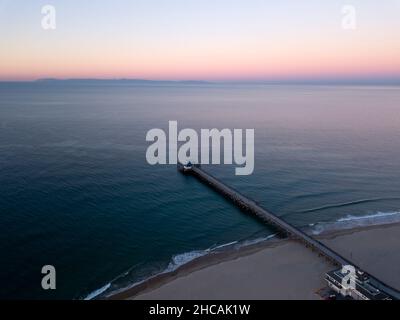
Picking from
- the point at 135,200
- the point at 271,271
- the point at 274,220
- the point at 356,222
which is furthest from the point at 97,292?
the point at 356,222

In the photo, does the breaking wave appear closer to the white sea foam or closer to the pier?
the pier

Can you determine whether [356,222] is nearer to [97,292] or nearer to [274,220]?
[274,220]

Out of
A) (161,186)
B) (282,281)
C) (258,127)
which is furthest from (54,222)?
(258,127)

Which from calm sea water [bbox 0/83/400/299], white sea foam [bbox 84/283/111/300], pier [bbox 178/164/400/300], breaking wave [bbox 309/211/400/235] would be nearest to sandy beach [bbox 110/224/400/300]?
pier [bbox 178/164/400/300]

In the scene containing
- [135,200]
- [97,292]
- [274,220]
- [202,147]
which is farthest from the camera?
[202,147]

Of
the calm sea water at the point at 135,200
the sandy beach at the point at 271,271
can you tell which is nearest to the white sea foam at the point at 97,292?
the calm sea water at the point at 135,200

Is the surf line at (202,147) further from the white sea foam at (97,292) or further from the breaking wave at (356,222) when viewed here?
the white sea foam at (97,292)
